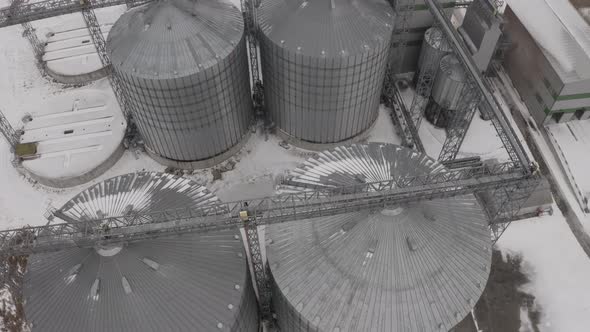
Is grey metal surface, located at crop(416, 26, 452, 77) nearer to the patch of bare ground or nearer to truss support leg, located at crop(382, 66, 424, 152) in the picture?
truss support leg, located at crop(382, 66, 424, 152)

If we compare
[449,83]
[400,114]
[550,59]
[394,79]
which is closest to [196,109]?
[400,114]

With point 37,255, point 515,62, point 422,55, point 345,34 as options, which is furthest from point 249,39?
point 515,62

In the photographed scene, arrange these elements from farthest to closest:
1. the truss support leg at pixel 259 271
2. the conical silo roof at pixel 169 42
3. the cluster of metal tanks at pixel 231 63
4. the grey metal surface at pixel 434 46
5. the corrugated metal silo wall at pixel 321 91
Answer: the grey metal surface at pixel 434 46, the corrugated metal silo wall at pixel 321 91, the cluster of metal tanks at pixel 231 63, the conical silo roof at pixel 169 42, the truss support leg at pixel 259 271

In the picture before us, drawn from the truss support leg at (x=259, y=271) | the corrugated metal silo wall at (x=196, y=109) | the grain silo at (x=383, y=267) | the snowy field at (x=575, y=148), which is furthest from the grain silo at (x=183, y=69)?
the snowy field at (x=575, y=148)

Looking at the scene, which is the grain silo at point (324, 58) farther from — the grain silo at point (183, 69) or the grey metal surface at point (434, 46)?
the grey metal surface at point (434, 46)

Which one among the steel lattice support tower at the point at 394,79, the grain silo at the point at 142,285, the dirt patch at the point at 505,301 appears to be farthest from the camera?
the steel lattice support tower at the point at 394,79
